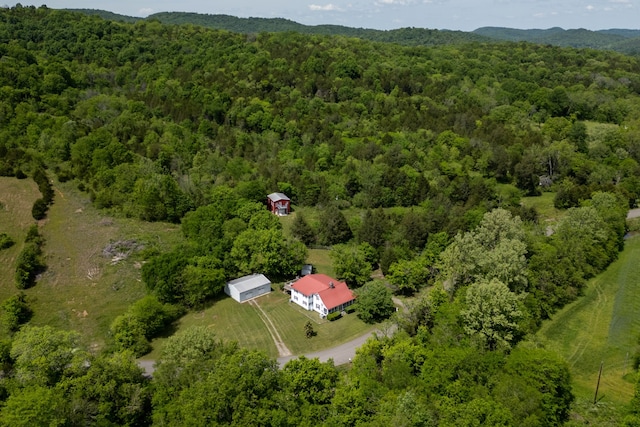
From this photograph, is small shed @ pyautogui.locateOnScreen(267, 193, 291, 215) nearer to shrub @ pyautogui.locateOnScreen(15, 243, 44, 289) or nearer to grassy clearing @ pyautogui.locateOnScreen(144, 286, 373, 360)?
grassy clearing @ pyautogui.locateOnScreen(144, 286, 373, 360)

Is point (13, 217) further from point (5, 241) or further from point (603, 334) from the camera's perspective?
point (603, 334)

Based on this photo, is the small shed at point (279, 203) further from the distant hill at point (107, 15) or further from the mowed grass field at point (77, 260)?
the distant hill at point (107, 15)

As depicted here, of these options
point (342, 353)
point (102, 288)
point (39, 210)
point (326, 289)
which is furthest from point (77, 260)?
point (342, 353)

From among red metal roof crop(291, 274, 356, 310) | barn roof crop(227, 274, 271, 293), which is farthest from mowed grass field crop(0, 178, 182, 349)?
red metal roof crop(291, 274, 356, 310)

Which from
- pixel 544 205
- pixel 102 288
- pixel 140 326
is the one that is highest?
pixel 544 205

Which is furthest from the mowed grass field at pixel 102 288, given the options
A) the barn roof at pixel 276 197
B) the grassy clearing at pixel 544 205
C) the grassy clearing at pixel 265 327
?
the grassy clearing at pixel 544 205

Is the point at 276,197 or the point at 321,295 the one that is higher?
the point at 276,197
